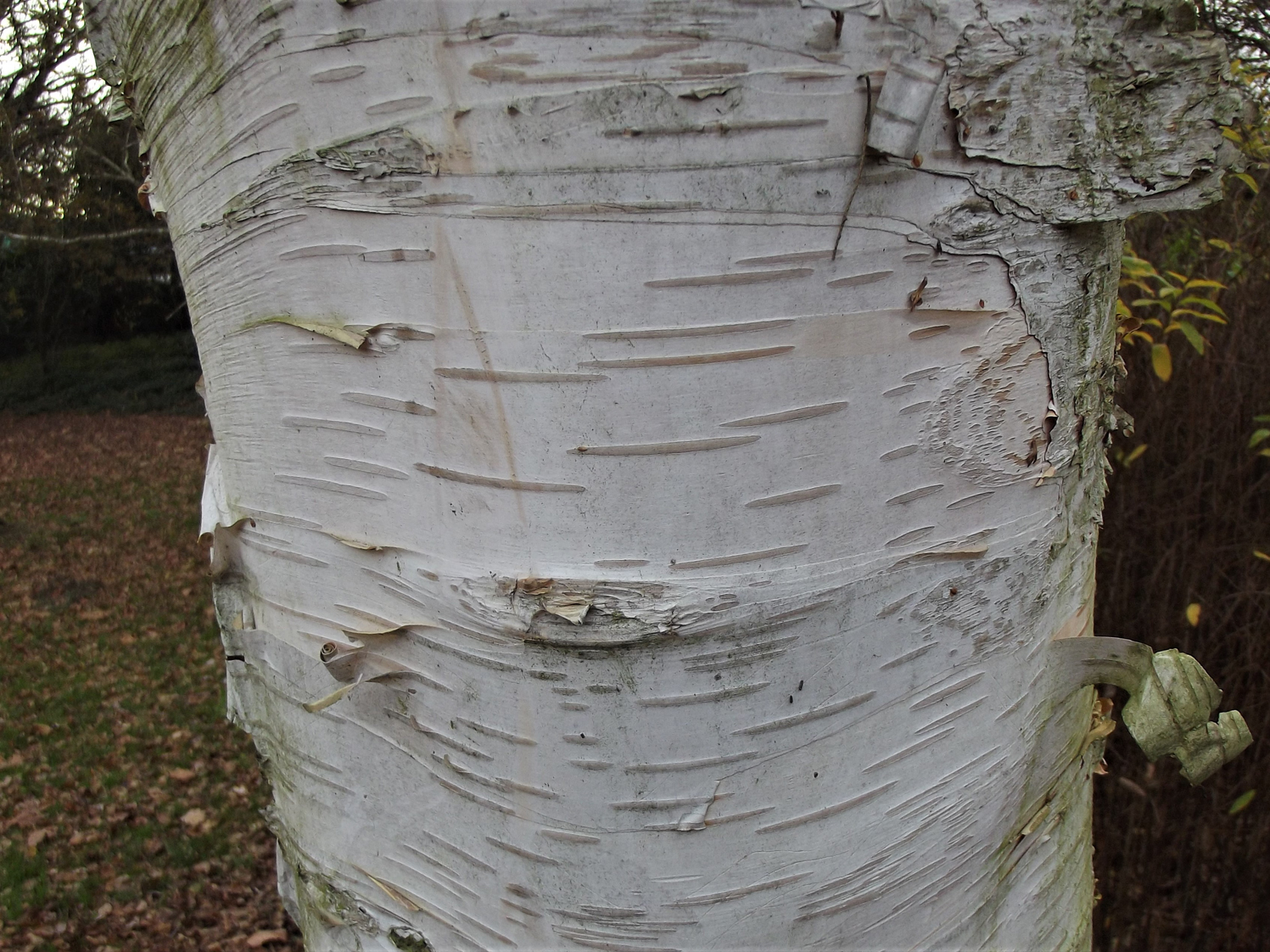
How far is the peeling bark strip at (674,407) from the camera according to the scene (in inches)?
27.2

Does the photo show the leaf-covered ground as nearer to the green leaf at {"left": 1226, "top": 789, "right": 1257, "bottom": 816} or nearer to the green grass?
the green leaf at {"left": 1226, "top": 789, "right": 1257, "bottom": 816}

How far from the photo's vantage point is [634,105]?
67 cm

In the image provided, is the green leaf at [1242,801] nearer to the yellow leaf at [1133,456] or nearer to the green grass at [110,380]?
the yellow leaf at [1133,456]

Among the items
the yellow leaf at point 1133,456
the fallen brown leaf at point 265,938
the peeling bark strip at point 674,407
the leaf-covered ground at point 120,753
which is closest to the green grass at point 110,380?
the leaf-covered ground at point 120,753

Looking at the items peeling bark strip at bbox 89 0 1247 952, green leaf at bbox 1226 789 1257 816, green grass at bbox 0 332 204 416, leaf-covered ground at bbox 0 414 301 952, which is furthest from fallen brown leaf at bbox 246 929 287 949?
green grass at bbox 0 332 204 416

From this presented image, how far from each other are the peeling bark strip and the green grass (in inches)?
578

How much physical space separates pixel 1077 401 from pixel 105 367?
1744 centimetres

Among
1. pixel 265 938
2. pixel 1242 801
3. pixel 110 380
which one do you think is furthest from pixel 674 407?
pixel 110 380

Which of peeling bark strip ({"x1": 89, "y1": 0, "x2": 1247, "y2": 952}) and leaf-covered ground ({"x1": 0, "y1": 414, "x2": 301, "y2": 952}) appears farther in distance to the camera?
leaf-covered ground ({"x1": 0, "y1": 414, "x2": 301, "y2": 952})

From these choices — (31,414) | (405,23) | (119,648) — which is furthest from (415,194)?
(31,414)

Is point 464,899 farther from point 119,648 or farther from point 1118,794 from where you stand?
point 119,648

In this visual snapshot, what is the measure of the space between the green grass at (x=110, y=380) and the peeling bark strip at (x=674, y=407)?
14.7 m

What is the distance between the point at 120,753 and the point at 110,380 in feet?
38.5

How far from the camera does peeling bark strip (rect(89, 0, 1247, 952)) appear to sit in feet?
2.27
